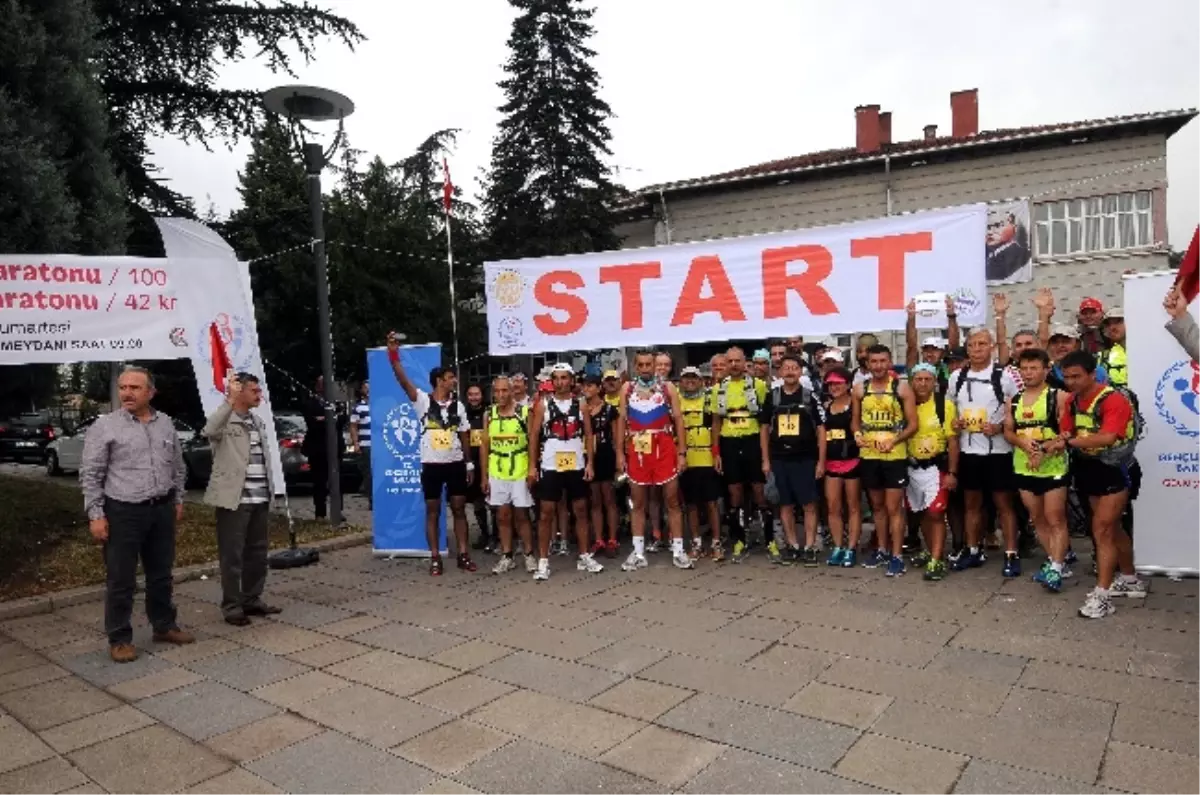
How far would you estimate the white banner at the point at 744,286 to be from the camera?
22.3ft

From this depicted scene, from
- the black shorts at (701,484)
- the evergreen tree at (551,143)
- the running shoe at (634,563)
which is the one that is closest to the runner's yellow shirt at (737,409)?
the black shorts at (701,484)

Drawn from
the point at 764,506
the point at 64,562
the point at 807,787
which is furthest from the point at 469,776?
the point at 64,562

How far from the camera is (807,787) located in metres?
3.21

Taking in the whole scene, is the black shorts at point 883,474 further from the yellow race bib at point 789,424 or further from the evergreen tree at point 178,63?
the evergreen tree at point 178,63

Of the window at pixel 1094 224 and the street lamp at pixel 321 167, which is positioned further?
the window at pixel 1094 224

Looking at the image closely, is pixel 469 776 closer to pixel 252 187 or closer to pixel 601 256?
pixel 601 256

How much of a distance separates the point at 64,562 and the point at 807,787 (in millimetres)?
7696

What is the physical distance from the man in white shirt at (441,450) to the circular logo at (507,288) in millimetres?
1145

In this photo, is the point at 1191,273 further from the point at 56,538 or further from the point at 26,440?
the point at 26,440

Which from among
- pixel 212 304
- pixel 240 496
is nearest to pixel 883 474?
pixel 240 496

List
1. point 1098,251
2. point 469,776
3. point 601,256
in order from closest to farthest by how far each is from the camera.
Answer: point 469,776 < point 601,256 < point 1098,251

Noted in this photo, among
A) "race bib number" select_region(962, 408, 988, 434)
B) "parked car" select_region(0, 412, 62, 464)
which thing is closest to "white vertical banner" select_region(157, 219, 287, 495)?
"race bib number" select_region(962, 408, 988, 434)

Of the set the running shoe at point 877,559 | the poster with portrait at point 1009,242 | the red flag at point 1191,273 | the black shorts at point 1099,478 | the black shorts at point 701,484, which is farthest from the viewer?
the poster with portrait at point 1009,242

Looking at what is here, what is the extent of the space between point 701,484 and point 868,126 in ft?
73.6
